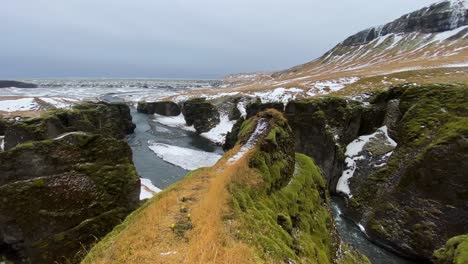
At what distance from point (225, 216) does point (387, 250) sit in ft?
84.3

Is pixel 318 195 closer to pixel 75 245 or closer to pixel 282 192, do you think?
pixel 282 192

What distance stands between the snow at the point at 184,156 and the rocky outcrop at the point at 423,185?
27.9 m

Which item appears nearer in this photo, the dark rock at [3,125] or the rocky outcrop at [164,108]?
the dark rock at [3,125]

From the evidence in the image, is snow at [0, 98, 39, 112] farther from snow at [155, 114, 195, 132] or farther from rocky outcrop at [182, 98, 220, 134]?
rocky outcrop at [182, 98, 220, 134]

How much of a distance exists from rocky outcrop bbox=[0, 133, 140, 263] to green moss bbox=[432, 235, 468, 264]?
20.7 m

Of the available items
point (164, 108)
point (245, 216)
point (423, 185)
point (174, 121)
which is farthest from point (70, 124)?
point (164, 108)

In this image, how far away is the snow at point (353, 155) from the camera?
4338 cm

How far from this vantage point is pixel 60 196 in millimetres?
20250

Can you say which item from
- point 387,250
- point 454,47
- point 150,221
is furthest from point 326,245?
point 454,47

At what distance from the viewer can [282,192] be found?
63.9 ft

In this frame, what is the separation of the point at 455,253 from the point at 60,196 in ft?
79.5

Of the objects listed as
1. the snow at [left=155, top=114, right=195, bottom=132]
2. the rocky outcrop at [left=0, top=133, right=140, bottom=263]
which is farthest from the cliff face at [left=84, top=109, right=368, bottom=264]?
the snow at [left=155, top=114, right=195, bottom=132]

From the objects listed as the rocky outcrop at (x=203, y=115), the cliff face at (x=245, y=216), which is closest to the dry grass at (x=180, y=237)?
the cliff face at (x=245, y=216)

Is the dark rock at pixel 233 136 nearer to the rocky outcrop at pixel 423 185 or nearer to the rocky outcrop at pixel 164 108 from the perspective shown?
the rocky outcrop at pixel 423 185
